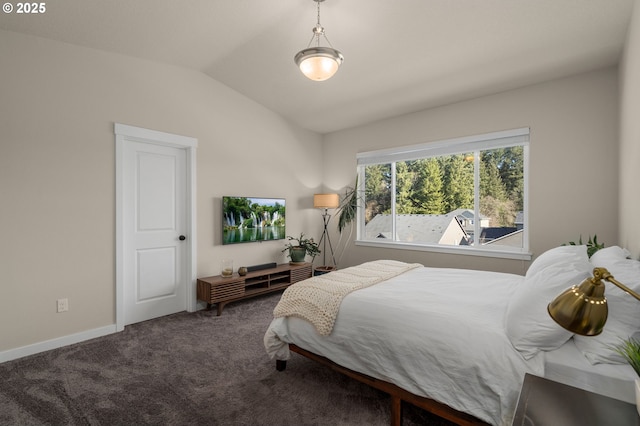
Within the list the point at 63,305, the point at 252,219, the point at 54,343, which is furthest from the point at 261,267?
the point at 54,343

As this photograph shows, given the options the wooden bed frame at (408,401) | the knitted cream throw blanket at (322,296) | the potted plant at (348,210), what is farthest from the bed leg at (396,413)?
the potted plant at (348,210)

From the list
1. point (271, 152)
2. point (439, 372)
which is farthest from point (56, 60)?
point (439, 372)

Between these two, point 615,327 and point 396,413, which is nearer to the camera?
point 615,327

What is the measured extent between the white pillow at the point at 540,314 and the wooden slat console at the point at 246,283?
9.96 feet

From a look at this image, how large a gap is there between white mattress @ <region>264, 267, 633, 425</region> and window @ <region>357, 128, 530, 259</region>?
1.72 meters

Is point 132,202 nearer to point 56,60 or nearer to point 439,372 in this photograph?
point 56,60

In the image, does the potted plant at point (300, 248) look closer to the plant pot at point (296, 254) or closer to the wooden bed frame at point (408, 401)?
the plant pot at point (296, 254)

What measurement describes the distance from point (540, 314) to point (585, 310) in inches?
29.6

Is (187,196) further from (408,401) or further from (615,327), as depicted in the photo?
(615,327)

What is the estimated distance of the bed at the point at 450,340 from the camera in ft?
4.62

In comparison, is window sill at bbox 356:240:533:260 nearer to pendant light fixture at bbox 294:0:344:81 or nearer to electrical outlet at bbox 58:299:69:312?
pendant light fixture at bbox 294:0:344:81

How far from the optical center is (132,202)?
11.3 feet

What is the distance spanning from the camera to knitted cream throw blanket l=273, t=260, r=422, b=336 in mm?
2084

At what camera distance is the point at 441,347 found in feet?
5.34
